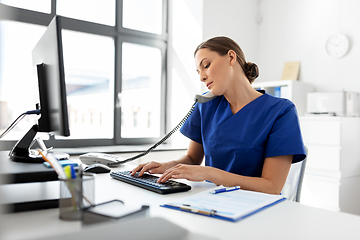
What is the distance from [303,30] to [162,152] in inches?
79.1

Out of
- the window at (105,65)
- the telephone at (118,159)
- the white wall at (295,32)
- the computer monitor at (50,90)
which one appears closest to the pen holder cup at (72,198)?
the computer monitor at (50,90)

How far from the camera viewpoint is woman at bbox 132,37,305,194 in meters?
1.17

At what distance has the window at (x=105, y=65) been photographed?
8.19ft

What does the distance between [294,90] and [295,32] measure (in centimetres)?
79

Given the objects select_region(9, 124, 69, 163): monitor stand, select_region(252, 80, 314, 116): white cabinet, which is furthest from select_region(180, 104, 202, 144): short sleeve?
select_region(252, 80, 314, 116): white cabinet

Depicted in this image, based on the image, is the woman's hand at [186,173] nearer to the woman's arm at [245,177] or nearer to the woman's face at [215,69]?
the woman's arm at [245,177]

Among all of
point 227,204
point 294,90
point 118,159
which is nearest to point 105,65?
point 118,159

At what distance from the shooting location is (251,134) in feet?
4.17

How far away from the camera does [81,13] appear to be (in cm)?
277

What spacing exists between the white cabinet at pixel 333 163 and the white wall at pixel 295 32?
1.80ft

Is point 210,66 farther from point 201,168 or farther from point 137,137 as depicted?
point 137,137

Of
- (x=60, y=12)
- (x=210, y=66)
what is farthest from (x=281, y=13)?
(x=210, y=66)

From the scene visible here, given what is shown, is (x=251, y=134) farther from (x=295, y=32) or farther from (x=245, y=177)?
(x=295, y=32)

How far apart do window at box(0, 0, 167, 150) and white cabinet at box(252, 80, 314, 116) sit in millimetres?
1146
